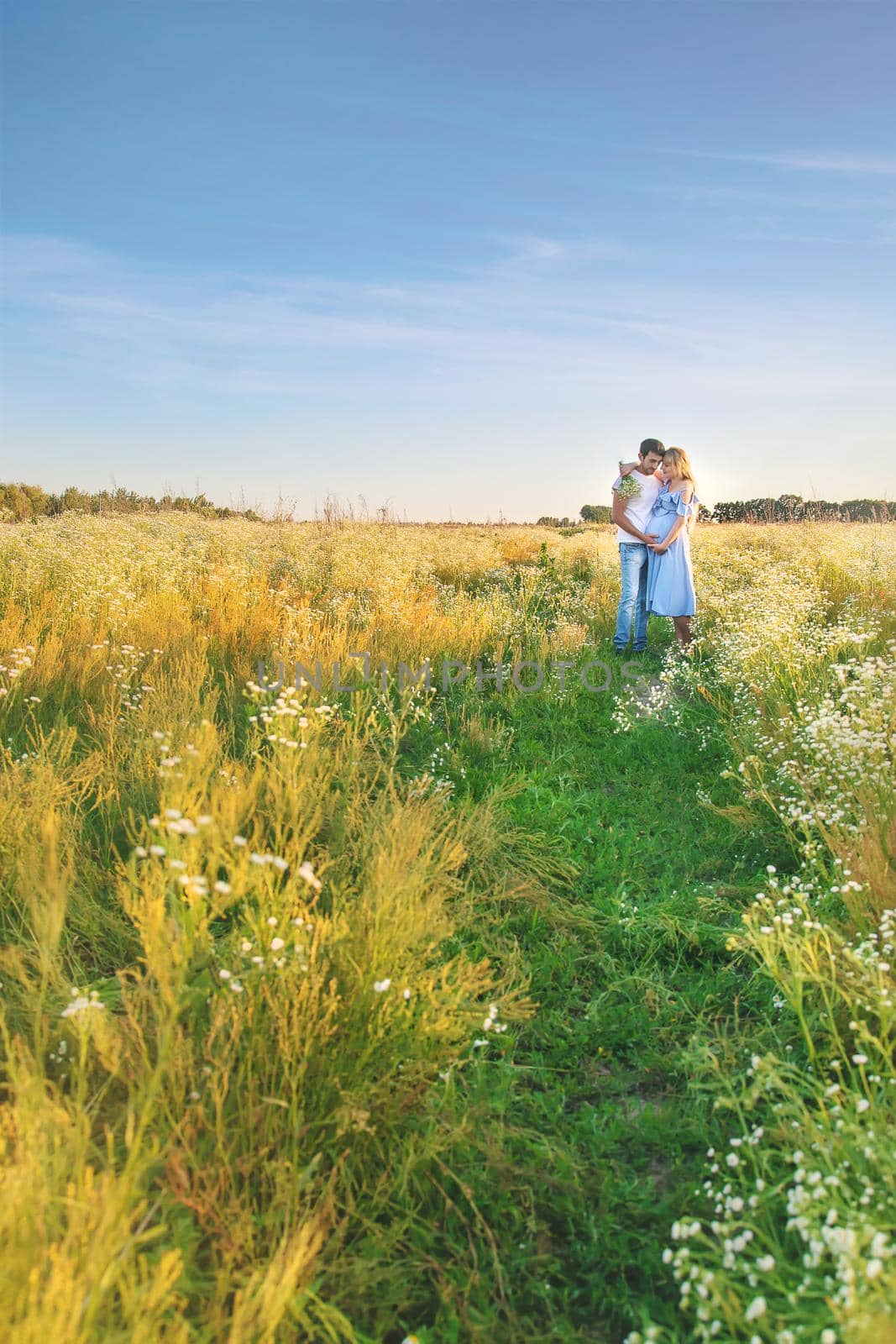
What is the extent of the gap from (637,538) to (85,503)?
19.4 meters

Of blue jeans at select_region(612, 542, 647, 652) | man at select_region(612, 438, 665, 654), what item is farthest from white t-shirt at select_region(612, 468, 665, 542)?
blue jeans at select_region(612, 542, 647, 652)

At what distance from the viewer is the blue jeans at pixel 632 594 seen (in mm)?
8523

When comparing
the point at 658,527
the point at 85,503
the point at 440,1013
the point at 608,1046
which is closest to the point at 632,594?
the point at 658,527

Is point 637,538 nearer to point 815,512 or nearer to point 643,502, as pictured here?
point 643,502

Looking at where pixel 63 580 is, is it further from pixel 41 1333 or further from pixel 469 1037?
pixel 41 1333

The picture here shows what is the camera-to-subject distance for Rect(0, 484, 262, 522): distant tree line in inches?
857

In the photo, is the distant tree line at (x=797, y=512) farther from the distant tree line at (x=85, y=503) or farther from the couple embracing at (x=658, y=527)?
the distant tree line at (x=85, y=503)

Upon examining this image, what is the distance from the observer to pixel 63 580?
841cm

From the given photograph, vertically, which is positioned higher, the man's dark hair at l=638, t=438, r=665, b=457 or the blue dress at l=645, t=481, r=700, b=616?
the man's dark hair at l=638, t=438, r=665, b=457

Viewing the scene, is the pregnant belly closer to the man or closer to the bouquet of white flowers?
the man

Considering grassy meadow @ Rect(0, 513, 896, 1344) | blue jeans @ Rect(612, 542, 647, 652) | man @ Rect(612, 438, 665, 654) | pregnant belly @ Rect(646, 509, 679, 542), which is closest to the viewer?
grassy meadow @ Rect(0, 513, 896, 1344)

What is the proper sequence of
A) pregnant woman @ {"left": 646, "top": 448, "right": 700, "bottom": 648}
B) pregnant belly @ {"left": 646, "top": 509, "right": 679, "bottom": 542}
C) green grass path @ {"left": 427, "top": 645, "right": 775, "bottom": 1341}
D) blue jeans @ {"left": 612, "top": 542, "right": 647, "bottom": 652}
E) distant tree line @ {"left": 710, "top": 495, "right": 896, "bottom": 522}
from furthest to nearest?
distant tree line @ {"left": 710, "top": 495, "right": 896, "bottom": 522}
blue jeans @ {"left": 612, "top": 542, "right": 647, "bottom": 652}
pregnant belly @ {"left": 646, "top": 509, "right": 679, "bottom": 542}
pregnant woman @ {"left": 646, "top": 448, "right": 700, "bottom": 648}
green grass path @ {"left": 427, "top": 645, "right": 775, "bottom": 1341}

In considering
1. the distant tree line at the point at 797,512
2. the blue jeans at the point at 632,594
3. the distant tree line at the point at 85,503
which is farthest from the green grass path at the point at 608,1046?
the distant tree line at the point at 85,503

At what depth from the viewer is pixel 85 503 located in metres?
23.1
